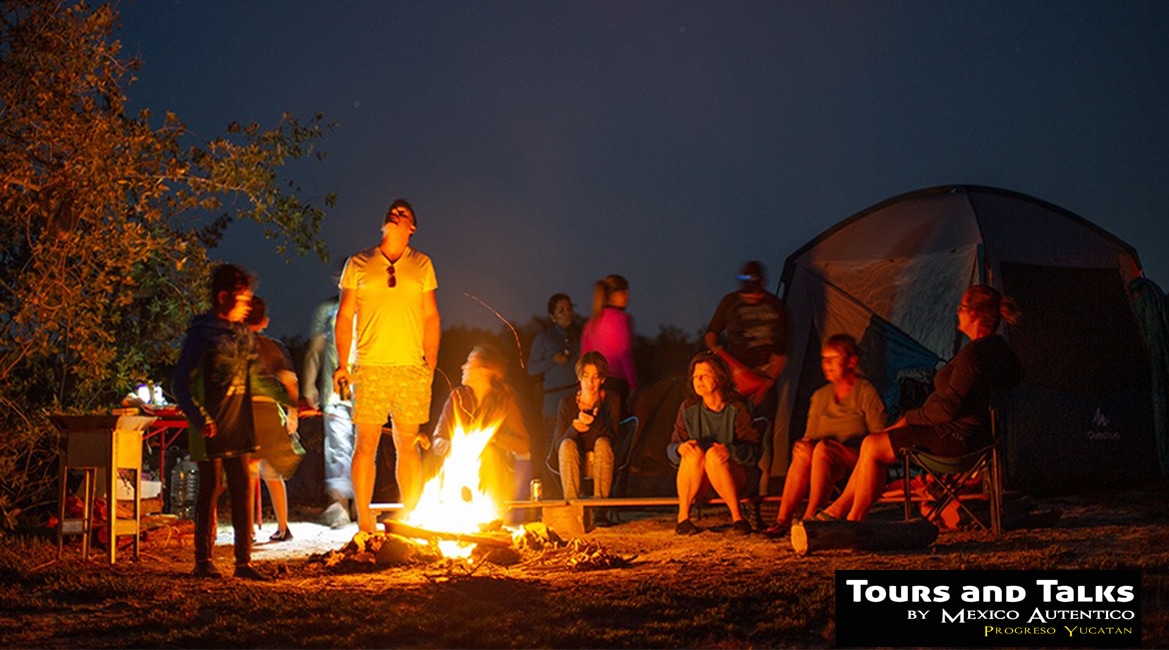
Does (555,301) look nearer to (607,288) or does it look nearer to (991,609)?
(607,288)

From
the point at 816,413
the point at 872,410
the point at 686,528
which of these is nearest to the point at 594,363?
the point at 686,528

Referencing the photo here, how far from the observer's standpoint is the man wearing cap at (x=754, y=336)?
8.05 meters

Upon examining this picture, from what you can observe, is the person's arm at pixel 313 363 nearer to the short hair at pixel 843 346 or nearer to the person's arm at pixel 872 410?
the short hair at pixel 843 346

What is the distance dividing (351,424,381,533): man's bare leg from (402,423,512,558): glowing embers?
0.25 meters

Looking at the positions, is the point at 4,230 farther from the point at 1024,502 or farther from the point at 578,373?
the point at 1024,502

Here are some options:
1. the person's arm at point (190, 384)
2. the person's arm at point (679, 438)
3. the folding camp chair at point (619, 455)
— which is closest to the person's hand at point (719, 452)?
the person's arm at point (679, 438)

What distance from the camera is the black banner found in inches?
150

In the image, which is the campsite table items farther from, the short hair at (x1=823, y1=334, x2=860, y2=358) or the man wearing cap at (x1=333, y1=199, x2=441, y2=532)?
the short hair at (x1=823, y1=334, x2=860, y2=358)

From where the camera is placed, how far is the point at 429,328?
660cm

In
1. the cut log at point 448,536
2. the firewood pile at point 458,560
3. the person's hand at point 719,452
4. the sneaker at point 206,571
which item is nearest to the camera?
the sneaker at point 206,571

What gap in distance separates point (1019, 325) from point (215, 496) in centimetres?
673

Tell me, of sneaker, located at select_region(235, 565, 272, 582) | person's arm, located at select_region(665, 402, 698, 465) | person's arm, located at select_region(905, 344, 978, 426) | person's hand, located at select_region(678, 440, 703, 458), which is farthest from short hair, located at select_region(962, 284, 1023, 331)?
sneaker, located at select_region(235, 565, 272, 582)

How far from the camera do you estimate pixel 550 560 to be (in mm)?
5824

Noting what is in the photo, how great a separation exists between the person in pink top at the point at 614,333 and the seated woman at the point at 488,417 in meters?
0.84
